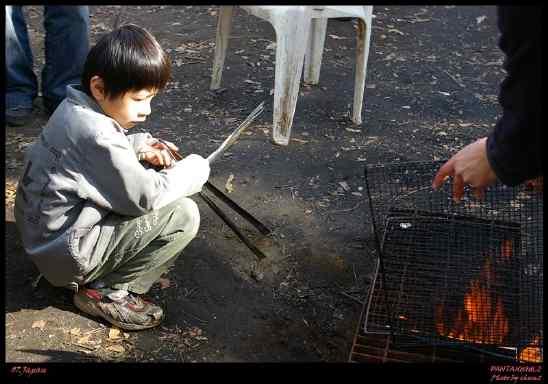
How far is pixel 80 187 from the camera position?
2.42 meters

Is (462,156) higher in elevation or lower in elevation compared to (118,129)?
higher

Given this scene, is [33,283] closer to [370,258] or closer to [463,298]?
[370,258]

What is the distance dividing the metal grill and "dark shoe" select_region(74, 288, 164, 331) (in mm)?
928

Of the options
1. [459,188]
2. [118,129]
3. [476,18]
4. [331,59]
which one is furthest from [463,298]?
[476,18]

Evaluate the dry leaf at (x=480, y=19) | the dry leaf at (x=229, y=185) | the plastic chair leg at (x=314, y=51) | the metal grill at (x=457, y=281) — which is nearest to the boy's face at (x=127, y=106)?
the metal grill at (x=457, y=281)

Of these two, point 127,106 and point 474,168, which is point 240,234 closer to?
point 127,106

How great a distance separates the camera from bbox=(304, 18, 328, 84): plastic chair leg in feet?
15.4

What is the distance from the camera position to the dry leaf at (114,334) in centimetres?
269

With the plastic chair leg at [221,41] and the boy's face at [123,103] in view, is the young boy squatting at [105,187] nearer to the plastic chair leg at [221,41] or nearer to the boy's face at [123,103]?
the boy's face at [123,103]

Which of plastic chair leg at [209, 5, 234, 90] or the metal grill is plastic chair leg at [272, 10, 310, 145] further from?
the metal grill

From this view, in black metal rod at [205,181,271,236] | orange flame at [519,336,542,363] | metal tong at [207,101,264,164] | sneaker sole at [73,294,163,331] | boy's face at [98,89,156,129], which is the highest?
boy's face at [98,89,156,129]

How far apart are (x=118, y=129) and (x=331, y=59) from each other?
10.8 feet

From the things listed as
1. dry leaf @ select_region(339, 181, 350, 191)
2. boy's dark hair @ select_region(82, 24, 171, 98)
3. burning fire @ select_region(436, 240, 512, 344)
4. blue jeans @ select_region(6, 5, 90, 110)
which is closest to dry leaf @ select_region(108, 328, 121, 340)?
boy's dark hair @ select_region(82, 24, 171, 98)

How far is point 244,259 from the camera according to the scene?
10.5 ft
